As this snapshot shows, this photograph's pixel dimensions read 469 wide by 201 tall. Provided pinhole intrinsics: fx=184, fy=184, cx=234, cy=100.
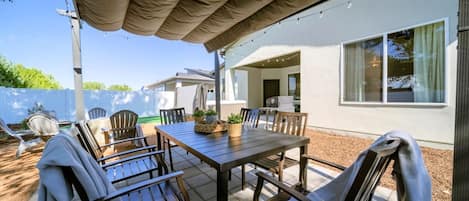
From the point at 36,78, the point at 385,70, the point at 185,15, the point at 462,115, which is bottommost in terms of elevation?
the point at 462,115

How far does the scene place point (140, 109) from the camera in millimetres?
10820

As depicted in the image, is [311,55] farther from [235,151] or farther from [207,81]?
[207,81]

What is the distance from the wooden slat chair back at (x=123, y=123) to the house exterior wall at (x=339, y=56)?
195 inches

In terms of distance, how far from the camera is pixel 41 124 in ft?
13.2

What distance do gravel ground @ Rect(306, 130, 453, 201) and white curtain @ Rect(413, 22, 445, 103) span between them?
1148 mm

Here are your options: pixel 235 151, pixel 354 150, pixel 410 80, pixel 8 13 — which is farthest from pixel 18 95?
pixel 410 80

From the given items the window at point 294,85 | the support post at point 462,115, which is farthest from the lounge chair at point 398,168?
the window at point 294,85

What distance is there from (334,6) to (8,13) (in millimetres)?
10077

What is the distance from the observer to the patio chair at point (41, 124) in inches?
155

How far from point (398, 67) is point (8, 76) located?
14.5m

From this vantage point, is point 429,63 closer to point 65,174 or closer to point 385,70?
point 385,70

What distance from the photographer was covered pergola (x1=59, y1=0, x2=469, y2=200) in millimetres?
1031

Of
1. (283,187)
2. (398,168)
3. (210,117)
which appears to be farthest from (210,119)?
(398,168)

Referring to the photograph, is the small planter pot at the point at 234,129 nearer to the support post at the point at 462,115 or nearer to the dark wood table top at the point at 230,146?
the dark wood table top at the point at 230,146
